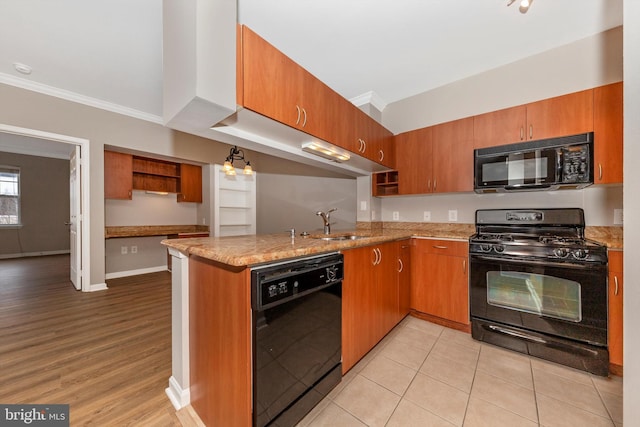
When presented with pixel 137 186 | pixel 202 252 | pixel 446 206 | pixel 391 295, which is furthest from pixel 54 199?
pixel 446 206

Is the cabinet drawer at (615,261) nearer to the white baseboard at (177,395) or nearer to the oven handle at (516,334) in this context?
the oven handle at (516,334)

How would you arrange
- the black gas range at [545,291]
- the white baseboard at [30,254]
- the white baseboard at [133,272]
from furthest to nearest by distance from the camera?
the white baseboard at [30,254] < the white baseboard at [133,272] < the black gas range at [545,291]

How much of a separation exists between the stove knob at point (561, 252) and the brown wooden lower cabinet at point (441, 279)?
583 mm

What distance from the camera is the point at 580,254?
5.60 feet

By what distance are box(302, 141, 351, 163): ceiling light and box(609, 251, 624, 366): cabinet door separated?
6.90 feet

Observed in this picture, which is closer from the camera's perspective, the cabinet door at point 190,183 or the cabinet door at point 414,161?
the cabinet door at point 414,161

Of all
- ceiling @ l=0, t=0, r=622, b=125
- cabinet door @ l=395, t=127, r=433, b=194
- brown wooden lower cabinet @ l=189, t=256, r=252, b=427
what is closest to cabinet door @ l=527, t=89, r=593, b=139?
ceiling @ l=0, t=0, r=622, b=125

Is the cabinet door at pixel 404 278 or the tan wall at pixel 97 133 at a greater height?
the tan wall at pixel 97 133

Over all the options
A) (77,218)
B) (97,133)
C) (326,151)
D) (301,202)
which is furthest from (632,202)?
(77,218)

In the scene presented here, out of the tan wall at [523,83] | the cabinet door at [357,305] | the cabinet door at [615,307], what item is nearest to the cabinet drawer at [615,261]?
the cabinet door at [615,307]

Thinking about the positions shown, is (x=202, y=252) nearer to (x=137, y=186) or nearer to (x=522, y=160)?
(x=522, y=160)

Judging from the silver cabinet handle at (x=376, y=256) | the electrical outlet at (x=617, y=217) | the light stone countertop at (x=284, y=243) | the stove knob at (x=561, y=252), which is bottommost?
the silver cabinet handle at (x=376, y=256)

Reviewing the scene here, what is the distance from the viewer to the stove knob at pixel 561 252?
5.74ft

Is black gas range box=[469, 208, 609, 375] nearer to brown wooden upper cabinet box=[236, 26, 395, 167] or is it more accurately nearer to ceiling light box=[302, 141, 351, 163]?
ceiling light box=[302, 141, 351, 163]
